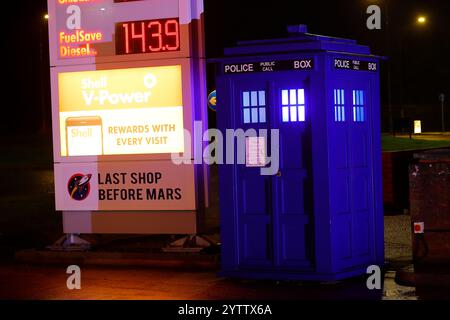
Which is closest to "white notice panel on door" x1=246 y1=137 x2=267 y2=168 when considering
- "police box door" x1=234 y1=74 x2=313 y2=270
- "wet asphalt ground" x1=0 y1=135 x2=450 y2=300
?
"police box door" x1=234 y1=74 x2=313 y2=270

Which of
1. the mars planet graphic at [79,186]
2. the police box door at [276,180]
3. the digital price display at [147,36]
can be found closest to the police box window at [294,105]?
the police box door at [276,180]

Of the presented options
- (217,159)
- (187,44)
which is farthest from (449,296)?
(187,44)

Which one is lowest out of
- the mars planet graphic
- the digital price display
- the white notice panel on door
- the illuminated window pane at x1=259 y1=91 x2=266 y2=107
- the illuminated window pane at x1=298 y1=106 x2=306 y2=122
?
the mars planet graphic

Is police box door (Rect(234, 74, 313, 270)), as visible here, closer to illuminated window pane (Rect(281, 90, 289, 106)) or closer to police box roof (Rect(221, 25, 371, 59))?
illuminated window pane (Rect(281, 90, 289, 106))

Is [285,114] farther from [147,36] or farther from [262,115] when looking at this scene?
[147,36]

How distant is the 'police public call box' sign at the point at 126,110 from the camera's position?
10.8 meters

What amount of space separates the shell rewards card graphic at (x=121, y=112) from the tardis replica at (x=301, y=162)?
159cm

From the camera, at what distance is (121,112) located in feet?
36.2

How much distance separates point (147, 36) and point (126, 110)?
106 centimetres

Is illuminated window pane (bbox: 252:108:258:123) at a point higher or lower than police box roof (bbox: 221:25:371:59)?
lower

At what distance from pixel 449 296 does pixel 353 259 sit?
4.23 feet

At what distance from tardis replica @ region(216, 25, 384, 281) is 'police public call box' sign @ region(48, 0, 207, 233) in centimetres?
152

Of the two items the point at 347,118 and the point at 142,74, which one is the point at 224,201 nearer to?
the point at 347,118

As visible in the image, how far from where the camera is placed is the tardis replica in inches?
352
